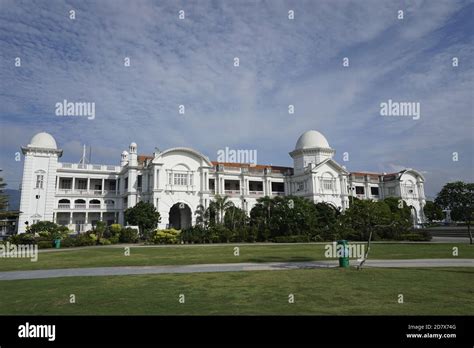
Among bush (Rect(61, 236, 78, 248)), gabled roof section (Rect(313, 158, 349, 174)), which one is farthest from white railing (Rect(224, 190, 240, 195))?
bush (Rect(61, 236, 78, 248))

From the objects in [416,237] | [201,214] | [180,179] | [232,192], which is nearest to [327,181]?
[232,192]

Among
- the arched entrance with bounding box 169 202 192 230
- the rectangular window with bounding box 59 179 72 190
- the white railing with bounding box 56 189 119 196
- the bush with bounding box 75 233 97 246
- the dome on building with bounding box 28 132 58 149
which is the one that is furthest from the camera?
the rectangular window with bounding box 59 179 72 190

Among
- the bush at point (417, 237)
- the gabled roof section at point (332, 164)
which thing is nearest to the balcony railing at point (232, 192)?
the gabled roof section at point (332, 164)

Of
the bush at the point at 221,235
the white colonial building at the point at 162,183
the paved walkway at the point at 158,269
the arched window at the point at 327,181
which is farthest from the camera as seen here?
the arched window at the point at 327,181

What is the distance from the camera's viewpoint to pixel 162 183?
42.5 meters

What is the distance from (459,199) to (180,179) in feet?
104

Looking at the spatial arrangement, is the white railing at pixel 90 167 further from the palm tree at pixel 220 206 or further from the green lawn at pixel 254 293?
the green lawn at pixel 254 293

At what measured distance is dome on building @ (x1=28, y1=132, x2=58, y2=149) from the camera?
4348cm

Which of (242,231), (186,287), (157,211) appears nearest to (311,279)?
(186,287)

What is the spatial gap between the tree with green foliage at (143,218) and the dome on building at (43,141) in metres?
16.3

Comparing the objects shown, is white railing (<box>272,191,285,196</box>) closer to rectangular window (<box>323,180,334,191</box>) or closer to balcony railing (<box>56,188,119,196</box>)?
rectangular window (<box>323,180,334,191</box>)

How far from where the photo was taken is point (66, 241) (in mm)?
29344

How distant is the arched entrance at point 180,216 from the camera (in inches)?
1797
